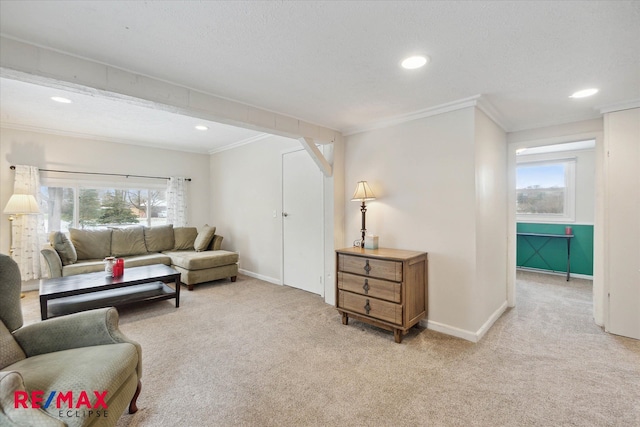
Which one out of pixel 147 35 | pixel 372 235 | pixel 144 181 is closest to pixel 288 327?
pixel 372 235

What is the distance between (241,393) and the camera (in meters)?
1.88

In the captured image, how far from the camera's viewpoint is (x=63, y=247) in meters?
3.85

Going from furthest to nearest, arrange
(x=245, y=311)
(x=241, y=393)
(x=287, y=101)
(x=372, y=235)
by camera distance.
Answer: (x=245, y=311) < (x=372, y=235) < (x=287, y=101) < (x=241, y=393)

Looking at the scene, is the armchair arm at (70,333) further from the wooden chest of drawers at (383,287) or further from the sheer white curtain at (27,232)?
the sheer white curtain at (27,232)

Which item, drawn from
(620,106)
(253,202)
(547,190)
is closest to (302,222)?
(253,202)

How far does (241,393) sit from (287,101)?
2.34 metres

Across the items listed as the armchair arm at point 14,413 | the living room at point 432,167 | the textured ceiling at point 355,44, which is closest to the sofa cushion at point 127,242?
the living room at point 432,167

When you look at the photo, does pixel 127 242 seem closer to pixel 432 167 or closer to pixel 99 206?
pixel 99 206

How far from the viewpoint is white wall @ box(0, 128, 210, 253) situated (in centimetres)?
398

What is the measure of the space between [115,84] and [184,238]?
11.9 feet

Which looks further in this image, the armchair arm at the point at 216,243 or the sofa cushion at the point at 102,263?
the armchair arm at the point at 216,243

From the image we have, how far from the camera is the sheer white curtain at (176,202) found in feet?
17.8

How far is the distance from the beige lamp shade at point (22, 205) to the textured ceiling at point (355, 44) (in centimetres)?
319

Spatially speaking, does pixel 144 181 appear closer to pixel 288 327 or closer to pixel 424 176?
pixel 288 327
